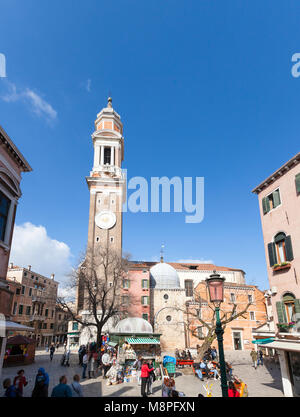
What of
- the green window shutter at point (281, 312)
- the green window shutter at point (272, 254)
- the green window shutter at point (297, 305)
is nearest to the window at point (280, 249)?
the green window shutter at point (272, 254)

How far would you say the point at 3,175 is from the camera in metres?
11.7

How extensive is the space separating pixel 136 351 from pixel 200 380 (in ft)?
21.1

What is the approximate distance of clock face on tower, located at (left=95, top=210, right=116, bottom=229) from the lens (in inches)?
1554

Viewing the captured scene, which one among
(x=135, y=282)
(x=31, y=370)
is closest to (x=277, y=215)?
(x=31, y=370)

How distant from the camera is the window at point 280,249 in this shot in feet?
48.0

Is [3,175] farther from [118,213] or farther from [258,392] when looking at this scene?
[118,213]

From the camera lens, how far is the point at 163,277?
41.7 metres

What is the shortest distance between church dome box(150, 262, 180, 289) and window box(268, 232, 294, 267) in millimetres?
25747

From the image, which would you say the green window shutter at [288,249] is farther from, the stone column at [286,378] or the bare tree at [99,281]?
the bare tree at [99,281]

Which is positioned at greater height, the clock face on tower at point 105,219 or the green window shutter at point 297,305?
the clock face on tower at point 105,219

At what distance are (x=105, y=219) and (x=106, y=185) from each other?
5.40 metres

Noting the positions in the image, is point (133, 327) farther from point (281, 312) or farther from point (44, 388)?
point (44, 388)

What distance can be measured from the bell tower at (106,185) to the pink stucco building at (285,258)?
78.3 ft
